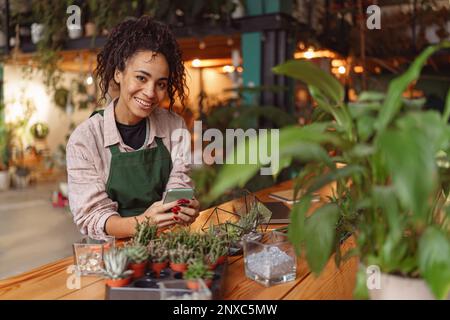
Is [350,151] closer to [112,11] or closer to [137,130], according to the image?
[137,130]

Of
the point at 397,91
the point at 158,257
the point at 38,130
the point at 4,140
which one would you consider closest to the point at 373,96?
the point at 397,91

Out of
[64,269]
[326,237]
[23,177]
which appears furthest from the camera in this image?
[23,177]

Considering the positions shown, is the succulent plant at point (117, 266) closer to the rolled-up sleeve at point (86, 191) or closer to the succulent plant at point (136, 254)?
the succulent plant at point (136, 254)

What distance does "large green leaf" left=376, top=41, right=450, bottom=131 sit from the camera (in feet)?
2.46

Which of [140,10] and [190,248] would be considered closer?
[190,248]

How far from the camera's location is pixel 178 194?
152cm

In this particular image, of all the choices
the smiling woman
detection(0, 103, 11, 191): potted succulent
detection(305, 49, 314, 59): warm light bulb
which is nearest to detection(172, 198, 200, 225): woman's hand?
the smiling woman

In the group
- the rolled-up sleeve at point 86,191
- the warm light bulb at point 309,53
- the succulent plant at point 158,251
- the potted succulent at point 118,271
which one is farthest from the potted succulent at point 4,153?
the potted succulent at point 118,271

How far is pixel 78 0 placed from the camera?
17.5 ft

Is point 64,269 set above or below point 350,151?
below

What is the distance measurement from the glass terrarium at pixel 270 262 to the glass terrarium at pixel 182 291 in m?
0.24

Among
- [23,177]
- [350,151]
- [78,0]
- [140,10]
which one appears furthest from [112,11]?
[350,151]

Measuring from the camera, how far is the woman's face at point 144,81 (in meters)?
1.76

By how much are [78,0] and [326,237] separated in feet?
17.2
